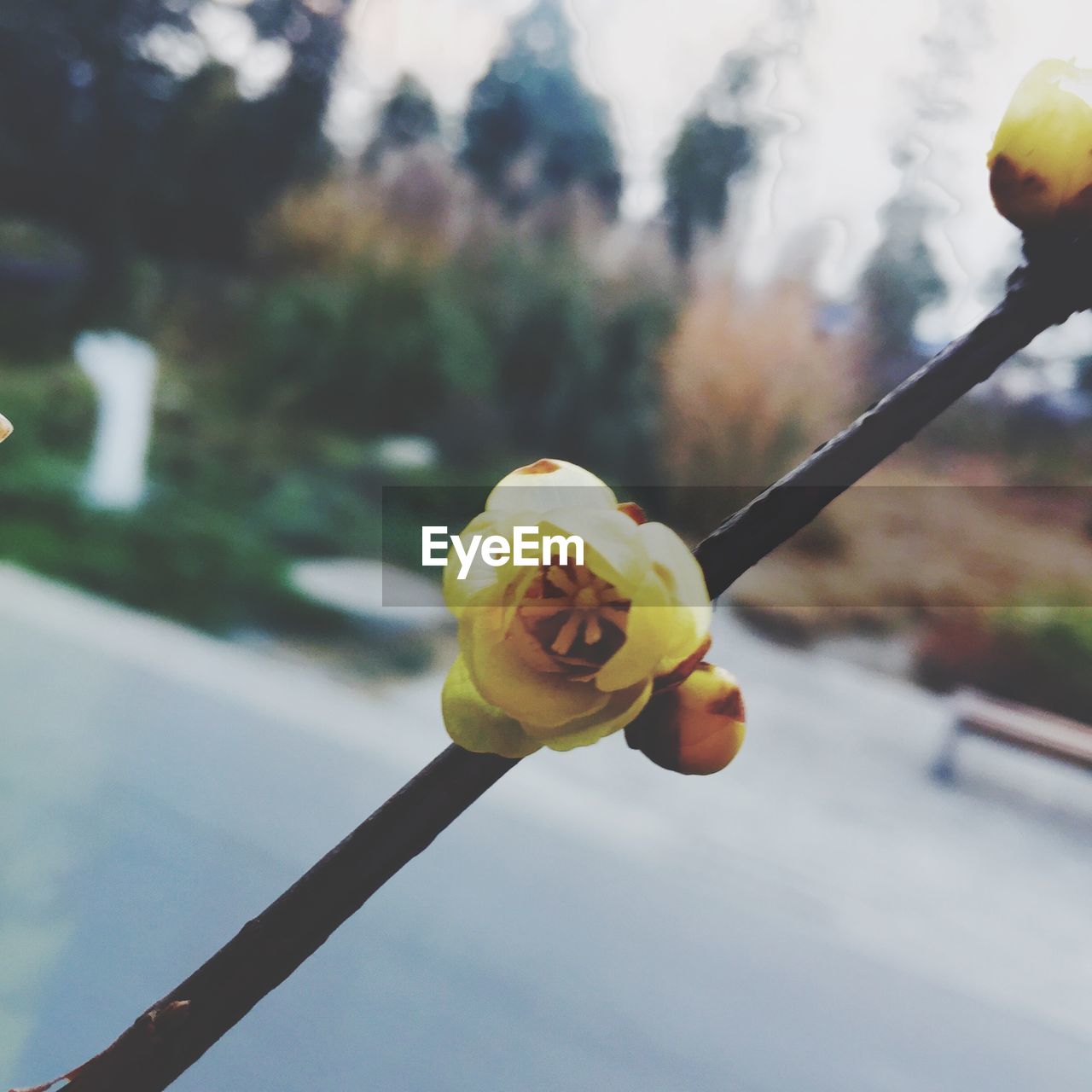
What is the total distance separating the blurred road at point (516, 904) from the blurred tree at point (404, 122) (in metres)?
1.74

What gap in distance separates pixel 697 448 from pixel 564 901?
162 cm

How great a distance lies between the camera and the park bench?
60.9 inches

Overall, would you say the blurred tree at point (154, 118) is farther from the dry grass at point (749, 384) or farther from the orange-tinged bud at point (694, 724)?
the orange-tinged bud at point (694, 724)

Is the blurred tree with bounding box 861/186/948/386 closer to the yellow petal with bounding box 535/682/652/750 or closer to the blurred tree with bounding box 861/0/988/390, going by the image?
the blurred tree with bounding box 861/0/988/390

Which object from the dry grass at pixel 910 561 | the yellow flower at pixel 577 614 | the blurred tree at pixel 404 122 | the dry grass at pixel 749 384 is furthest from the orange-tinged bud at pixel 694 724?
the blurred tree at pixel 404 122

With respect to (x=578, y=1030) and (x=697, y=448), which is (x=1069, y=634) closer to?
(x=697, y=448)

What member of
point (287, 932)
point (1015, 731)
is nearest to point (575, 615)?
point (287, 932)

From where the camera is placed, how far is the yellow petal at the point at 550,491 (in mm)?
191

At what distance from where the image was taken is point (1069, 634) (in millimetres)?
2029

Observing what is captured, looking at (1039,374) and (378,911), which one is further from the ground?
(1039,374)

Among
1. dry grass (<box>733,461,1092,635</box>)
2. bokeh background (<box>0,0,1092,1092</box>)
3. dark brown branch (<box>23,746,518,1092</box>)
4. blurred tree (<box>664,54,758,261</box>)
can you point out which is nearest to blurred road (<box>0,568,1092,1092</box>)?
bokeh background (<box>0,0,1092,1092</box>)

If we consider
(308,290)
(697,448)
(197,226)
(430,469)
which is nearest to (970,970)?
(697,448)

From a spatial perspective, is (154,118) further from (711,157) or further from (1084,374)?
(1084,374)

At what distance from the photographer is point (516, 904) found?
0.97 meters
